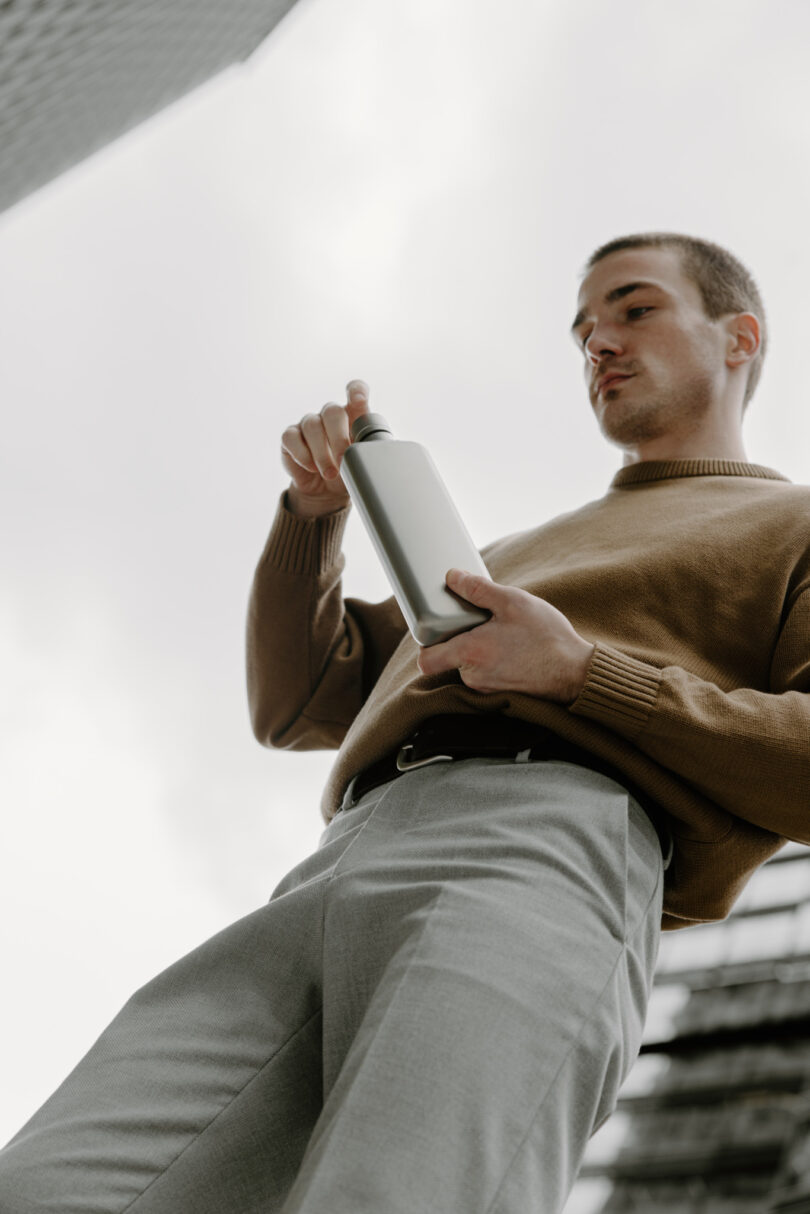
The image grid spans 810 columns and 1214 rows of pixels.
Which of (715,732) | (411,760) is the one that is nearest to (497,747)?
(411,760)

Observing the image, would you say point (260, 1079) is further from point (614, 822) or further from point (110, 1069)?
point (614, 822)

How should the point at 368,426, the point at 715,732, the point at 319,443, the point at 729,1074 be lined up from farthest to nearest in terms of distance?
the point at 729,1074, the point at 319,443, the point at 368,426, the point at 715,732

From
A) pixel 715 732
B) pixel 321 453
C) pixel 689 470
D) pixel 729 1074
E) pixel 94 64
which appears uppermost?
pixel 94 64

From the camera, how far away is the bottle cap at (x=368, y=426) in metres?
1.55

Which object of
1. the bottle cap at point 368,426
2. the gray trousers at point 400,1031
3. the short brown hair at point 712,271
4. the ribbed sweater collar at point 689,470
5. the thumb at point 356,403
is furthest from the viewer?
the short brown hair at point 712,271

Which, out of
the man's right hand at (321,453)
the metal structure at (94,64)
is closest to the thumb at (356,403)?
the man's right hand at (321,453)

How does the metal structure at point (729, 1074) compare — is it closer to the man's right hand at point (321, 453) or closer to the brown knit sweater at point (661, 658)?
the brown knit sweater at point (661, 658)

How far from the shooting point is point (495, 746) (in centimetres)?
135

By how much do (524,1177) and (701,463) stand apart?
132 centimetres

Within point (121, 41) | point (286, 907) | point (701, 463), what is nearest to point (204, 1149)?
point (286, 907)

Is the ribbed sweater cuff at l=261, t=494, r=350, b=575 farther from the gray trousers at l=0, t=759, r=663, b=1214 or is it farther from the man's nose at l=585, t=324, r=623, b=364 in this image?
the gray trousers at l=0, t=759, r=663, b=1214

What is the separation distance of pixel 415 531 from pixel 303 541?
70 cm

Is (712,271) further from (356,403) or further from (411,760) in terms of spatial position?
(411,760)

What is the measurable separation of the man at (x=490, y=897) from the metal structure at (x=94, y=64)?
15.5 m
